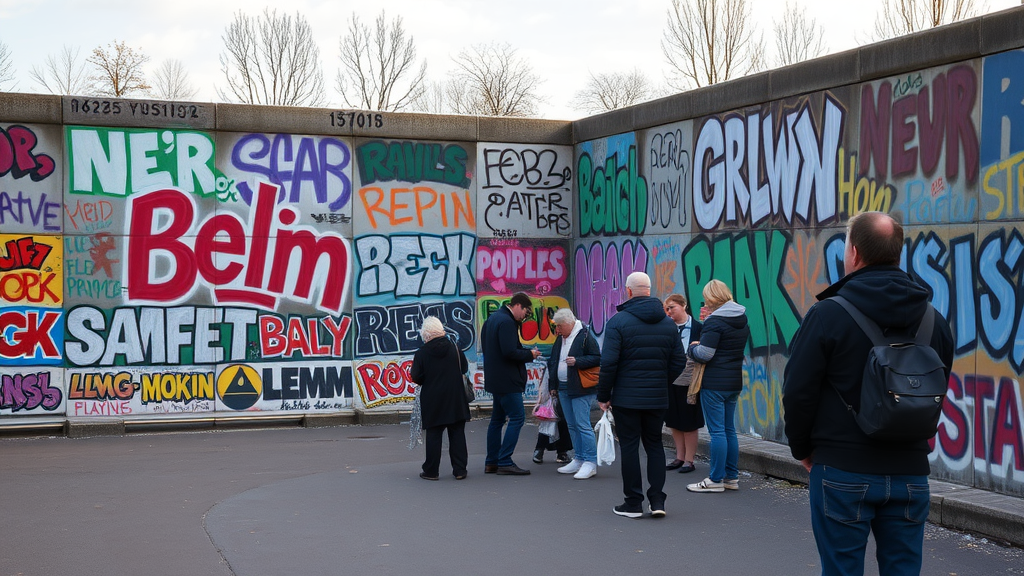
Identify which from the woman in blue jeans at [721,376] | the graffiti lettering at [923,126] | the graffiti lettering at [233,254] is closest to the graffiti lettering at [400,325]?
the graffiti lettering at [233,254]

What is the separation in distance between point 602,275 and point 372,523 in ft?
24.4

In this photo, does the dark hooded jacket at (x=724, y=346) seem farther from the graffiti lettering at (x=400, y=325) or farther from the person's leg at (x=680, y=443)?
the graffiti lettering at (x=400, y=325)

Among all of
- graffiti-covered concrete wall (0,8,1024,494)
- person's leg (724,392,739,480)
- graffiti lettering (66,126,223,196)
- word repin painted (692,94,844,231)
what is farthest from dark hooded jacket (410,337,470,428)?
graffiti lettering (66,126,223,196)

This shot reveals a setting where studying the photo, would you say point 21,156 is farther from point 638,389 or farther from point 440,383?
point 638,389

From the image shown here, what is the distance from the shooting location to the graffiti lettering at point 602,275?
1373 cm

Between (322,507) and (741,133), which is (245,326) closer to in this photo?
(322,507)

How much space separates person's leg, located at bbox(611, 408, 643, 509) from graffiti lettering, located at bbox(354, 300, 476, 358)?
706 cm

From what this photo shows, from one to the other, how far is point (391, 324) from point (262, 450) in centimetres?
328

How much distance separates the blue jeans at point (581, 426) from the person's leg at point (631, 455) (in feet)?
5.58

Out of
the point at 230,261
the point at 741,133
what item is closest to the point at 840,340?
the point at 741,133

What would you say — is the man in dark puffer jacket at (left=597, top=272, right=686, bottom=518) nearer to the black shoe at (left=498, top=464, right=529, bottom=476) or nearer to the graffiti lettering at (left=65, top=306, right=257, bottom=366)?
the black shoe at (left=498, top=464, right=529, bottom=476)

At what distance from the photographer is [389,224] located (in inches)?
573

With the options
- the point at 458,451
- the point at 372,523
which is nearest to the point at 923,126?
the point at 458,451

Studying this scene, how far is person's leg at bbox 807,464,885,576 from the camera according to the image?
395cm
